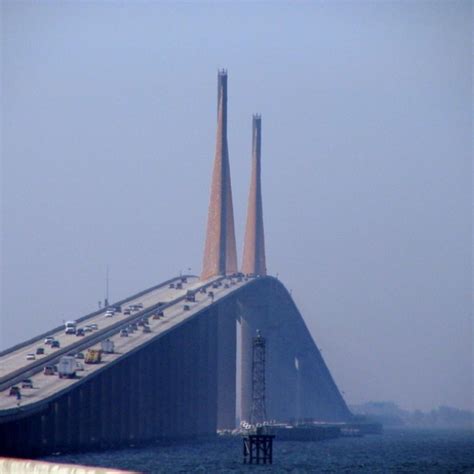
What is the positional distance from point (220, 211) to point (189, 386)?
37.1m

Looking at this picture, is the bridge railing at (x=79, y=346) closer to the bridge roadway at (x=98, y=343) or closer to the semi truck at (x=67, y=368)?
the bridge roadway at (x=98, y=343)

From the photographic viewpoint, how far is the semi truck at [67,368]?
91.3 metres

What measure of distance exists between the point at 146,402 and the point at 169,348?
6035 mm

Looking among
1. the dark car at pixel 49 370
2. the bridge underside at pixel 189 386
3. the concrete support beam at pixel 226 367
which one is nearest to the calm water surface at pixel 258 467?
the bridge underside at pixel 189 386

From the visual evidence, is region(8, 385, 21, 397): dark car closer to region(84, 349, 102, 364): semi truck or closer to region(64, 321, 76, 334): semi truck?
region(84, 349, 102, 364): semi truck

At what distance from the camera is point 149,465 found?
7525 cm

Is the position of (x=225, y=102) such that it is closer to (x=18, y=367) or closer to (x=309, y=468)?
(x=18, y=367)

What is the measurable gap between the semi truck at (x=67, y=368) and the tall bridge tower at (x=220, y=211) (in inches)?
2475

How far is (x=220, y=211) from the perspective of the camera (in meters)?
155

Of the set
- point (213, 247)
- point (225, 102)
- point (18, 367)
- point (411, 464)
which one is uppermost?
point (225, 102)

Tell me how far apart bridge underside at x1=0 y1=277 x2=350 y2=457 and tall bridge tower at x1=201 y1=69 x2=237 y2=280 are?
607 cm

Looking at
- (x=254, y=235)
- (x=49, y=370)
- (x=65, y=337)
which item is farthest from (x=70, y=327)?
(x=254, y=235)

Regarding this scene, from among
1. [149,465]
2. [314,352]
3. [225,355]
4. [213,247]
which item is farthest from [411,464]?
[314,352]

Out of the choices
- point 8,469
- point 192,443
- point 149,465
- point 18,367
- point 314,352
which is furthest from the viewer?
point 314,352
